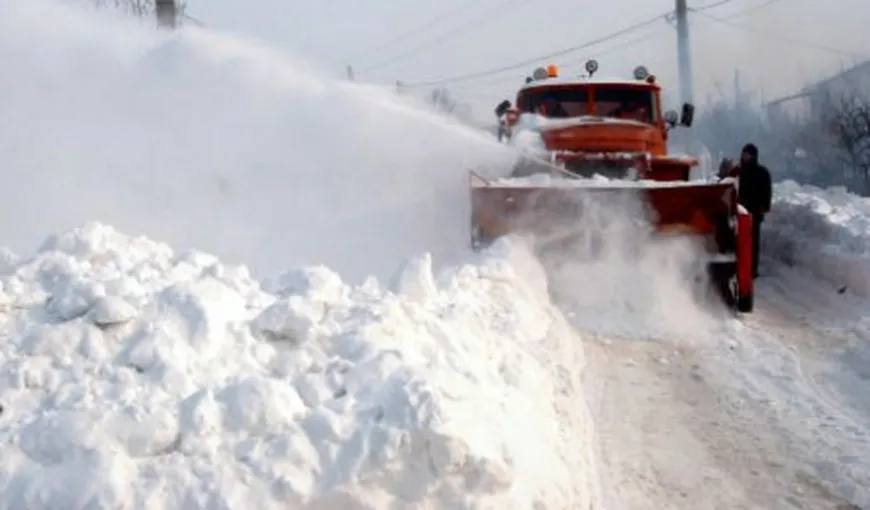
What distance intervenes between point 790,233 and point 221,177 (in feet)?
26.1

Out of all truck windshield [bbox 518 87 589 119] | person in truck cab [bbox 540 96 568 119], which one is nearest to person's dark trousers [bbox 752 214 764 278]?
truck windshield [bbox 518 87 589 119]

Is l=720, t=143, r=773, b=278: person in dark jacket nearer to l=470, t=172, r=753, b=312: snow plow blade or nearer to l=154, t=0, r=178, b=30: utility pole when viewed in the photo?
l=470, t=172, r=753, b=312: snow plow blade

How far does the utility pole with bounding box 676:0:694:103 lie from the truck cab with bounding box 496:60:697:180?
61.2 ft

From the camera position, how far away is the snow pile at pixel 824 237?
11.5 m

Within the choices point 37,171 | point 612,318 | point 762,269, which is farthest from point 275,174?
point 762,269

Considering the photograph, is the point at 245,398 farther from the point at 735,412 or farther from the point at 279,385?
the point at 735,412

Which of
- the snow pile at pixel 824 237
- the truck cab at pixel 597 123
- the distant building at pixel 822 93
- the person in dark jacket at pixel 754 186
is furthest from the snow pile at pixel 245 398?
the distant building at pixel 822 93

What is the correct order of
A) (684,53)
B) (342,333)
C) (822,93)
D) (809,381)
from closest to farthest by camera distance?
1. (342,333)
2. (809,381)
3. (684,53)
4. (822,93)

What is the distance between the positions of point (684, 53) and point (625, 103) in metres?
20.0

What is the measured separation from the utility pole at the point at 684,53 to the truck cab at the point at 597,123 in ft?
61.2

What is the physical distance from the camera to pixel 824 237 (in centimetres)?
1355

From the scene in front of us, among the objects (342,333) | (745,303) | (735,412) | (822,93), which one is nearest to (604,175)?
(745,303)

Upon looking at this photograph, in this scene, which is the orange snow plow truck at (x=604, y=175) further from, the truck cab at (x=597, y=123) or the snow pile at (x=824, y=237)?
the snow pile at (x=824, y=237)

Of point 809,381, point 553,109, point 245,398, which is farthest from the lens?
point 553,109
